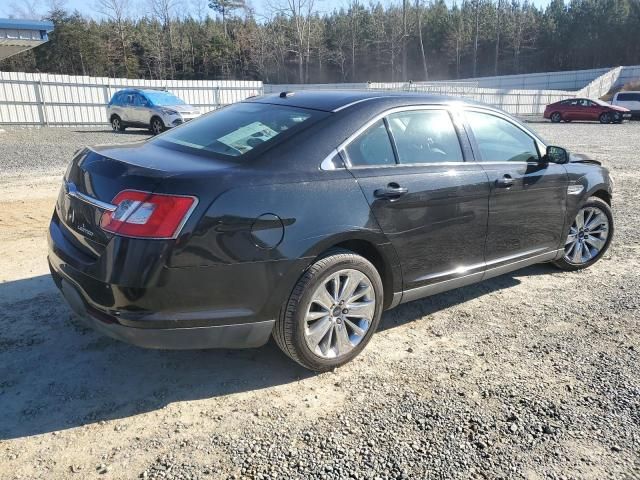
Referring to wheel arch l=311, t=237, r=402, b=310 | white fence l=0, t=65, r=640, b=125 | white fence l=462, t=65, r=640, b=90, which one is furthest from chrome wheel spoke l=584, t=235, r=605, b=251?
white fence l=462, t=65, r=640, b=90

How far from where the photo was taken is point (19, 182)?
350 inches

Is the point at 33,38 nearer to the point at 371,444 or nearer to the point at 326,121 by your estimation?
the point at 326,121

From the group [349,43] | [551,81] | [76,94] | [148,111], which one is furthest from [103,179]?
[349,43]

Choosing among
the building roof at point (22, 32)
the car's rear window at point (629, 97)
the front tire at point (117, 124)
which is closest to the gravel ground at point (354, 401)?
the front tire at point (117, 124)

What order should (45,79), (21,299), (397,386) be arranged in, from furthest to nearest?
(45,79)
(21,299)
(397,386)

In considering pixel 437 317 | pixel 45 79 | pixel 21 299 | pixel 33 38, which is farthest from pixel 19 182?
pixel 45 79

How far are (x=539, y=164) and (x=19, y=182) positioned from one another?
8358 mm

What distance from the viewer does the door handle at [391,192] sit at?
10.8 feet

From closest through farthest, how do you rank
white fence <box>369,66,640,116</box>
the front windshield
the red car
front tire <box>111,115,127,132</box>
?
the front windshield → front tire <box>111,115,127,132</box> → the red car → white fence <box>369,66,640,116</box>

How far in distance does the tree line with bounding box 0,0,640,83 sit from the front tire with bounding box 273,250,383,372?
63.3 metres

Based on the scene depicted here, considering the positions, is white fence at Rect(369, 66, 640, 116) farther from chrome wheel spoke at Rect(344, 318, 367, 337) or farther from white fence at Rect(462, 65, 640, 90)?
chrome wheel spoke at Rect(344, 318, 367, 337)

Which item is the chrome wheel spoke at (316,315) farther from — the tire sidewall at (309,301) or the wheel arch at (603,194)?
the wheel arch at (603,194)

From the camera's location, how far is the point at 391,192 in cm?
332

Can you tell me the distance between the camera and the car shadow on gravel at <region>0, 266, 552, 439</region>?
9.16 ft
